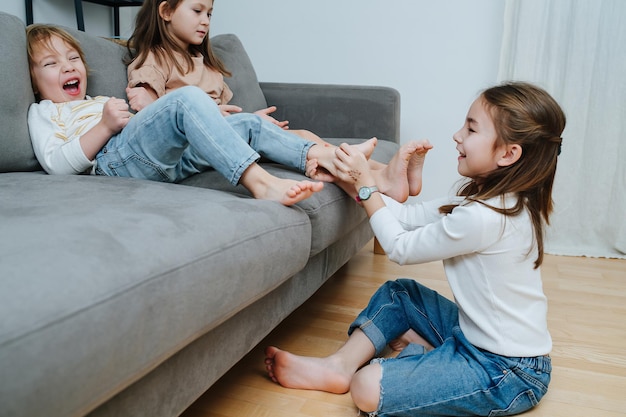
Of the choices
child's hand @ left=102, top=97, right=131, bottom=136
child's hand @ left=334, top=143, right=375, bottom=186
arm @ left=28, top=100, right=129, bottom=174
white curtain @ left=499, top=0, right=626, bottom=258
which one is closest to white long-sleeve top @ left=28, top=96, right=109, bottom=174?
arm @ left=28, top=100, right=129, bottom=174

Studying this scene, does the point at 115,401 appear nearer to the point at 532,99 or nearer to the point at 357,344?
the point at 357,344

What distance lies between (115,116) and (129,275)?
0.76 m

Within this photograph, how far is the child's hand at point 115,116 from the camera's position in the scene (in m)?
1.35

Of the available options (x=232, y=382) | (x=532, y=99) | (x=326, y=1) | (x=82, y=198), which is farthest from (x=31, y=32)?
(x=326, y=1)

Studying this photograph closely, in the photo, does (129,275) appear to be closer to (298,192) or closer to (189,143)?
(298,192)

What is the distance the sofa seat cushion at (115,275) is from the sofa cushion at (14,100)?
313 mm

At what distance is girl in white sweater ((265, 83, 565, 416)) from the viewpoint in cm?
109

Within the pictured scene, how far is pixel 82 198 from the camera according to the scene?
1.01 metres

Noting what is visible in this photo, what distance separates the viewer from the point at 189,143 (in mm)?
1323

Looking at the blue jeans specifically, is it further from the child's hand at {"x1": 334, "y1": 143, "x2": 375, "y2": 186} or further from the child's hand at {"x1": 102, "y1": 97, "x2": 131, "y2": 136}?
the child's hand at {"x1": 102, "y1": 97, "x2": 131, "y2": 136}

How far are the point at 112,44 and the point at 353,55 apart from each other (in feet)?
4.14

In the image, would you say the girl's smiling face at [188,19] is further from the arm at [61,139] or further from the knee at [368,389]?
the knee at [368,389]

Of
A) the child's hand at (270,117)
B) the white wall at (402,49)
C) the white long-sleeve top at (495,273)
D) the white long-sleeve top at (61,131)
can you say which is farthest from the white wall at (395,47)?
the white long-sleeve top at (495,273)

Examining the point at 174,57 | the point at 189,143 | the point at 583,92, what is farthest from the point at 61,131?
the point at 583,92
